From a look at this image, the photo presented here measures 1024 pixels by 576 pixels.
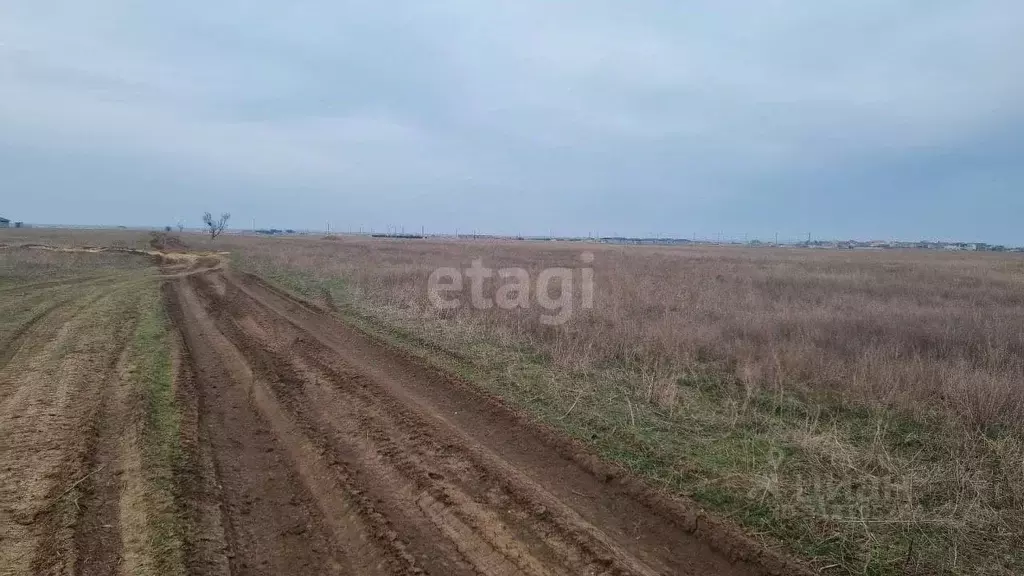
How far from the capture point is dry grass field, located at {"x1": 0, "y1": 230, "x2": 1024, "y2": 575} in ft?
11.7

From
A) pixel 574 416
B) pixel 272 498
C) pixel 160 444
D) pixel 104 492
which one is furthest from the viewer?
pixel 574 416

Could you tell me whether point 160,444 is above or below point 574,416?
above

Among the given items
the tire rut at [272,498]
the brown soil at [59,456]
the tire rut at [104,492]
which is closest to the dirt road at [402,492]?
the tire rut at [272,498]

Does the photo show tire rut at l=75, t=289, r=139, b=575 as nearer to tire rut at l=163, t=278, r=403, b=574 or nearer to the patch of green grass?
the patch of green grass

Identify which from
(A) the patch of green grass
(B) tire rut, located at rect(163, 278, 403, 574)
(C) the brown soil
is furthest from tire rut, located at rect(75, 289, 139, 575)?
(B) tire rut, located at rect(163, 278, 403, 574)

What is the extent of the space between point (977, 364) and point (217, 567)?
10961 mm

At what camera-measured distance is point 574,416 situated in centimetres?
582

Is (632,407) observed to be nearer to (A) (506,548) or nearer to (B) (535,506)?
(B) (535,506)

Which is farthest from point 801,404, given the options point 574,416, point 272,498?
point 272,498

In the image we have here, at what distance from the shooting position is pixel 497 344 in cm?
928

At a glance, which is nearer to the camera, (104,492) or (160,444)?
(104,492)

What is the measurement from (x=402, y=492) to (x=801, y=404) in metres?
5.48

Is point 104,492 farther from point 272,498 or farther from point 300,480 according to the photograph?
point 300,480

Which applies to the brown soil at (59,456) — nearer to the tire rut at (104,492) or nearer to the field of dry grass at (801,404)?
the tire rut at (104,492)
